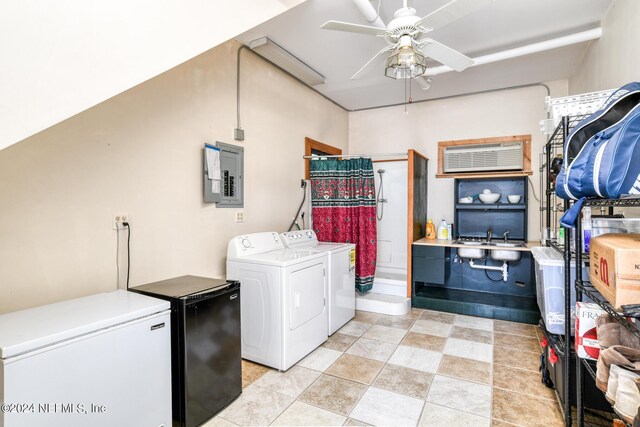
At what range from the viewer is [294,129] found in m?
3.77

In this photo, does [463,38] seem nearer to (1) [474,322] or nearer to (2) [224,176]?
(2) [224,176]

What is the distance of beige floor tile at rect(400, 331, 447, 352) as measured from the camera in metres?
2.86

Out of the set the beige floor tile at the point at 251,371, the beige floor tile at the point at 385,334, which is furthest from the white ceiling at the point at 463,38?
the beige floor tile at the point at 251,371

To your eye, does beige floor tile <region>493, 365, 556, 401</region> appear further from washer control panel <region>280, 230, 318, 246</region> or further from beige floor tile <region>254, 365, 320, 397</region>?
washer control panel <region>280, 230, 318, 246</region>

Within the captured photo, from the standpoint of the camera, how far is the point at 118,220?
207 centimetres

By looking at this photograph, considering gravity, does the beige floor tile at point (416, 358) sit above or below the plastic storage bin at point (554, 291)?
below

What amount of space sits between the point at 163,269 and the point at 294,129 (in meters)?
2.13

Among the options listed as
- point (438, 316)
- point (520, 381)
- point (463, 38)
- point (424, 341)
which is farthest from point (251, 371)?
point (463, 38)

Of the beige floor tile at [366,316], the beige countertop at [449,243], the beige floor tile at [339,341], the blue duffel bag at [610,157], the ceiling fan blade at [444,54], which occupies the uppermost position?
the ceiling fan blade at [444,54]

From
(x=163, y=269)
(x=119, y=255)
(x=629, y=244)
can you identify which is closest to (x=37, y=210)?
(x=119, y=255)

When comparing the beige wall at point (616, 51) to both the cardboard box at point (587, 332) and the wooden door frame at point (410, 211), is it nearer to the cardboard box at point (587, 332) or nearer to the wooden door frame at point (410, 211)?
the cardboard box at point (587, 332)

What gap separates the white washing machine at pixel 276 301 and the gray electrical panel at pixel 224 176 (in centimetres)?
37

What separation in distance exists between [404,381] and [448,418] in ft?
1.41

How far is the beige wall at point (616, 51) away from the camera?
1983mm
